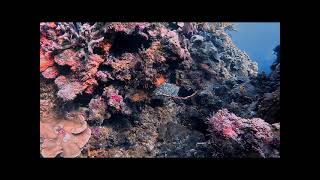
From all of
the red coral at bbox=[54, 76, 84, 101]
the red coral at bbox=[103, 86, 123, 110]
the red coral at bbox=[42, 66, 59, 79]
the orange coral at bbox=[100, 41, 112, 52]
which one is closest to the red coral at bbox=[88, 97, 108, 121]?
the red coral at bbox=[103, 86, 123, 110]

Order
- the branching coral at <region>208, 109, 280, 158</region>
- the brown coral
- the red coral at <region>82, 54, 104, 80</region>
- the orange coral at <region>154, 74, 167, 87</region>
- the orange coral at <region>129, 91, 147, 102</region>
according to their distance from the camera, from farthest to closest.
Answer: the orange coral at <region>154, 74, 167, 87</region>
the orange coral at <region>129, 91, 147, 102</region>
the red coral at <region>82, 54, 104, 80</region>
the brown coral
the branching coral at <region>208, 109, 280, 158</region>

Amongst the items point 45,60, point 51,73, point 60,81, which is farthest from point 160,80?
point 45,60

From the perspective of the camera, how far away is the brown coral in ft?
12.9

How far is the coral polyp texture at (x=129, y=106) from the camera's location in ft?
13.1

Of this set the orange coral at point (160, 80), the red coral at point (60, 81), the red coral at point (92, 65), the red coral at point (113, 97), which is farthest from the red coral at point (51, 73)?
the orange coral at point (160, 80)

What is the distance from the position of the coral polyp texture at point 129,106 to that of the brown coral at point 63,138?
0.05 feet

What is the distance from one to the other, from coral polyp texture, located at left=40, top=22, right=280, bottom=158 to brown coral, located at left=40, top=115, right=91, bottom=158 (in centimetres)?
1

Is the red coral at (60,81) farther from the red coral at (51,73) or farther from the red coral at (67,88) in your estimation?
the red coral at (51,73)

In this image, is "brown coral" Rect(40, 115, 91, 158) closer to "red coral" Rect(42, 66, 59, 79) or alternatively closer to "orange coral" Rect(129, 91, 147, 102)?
"red coral" Rect(42, 66, 59, 79)

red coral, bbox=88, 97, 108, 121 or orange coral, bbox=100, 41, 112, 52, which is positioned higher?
orange coral, bbox=100, 41, 112, 52

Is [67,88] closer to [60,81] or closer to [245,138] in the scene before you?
[60,81]
